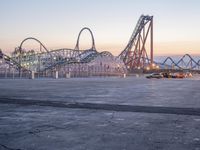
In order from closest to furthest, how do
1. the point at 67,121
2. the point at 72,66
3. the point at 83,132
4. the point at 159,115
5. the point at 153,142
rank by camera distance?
the point at 153,142, the point at 83,132, the point at 67,121, the point at 159,115, the point at 72,66

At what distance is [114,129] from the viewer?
9.17 meters

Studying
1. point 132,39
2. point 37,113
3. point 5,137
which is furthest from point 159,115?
point 132,39

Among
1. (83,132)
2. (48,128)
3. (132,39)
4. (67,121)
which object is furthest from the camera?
(132,39)

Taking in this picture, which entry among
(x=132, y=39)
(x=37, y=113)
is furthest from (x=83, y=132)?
(x=132, y=39)

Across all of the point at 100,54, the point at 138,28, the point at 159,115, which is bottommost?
the point at 159,115

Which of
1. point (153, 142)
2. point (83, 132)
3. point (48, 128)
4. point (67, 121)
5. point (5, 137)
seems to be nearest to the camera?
point (153, 142)

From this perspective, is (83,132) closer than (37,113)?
Yes

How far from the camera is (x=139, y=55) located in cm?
13925

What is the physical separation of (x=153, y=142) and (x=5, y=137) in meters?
3.39

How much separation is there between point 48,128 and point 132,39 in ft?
415

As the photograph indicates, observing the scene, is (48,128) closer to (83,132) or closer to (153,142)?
(83,132)

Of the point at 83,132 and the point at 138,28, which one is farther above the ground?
the point at 138,28

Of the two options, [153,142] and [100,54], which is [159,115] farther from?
[100,54]

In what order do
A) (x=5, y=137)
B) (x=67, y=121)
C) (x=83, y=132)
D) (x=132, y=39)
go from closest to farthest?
(x=5, y=137) → (x=83, y=132) → (x=67, y=121) → (x=132, y=39)
